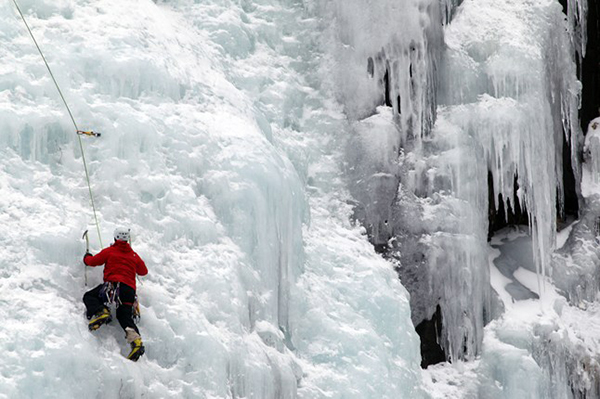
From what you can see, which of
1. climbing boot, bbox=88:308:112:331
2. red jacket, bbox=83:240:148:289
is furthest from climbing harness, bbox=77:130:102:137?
climbing boot, bbox=88:308:112:331

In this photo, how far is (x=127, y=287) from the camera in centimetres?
788

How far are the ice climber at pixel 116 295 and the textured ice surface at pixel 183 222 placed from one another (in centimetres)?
15

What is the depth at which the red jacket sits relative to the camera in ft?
25.9

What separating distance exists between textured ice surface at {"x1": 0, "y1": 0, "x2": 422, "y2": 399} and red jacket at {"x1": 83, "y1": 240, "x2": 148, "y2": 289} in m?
0.29

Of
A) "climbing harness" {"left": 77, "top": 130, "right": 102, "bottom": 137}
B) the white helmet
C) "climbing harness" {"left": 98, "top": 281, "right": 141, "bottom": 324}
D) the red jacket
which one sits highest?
"climbing harness" {"left": 77, "top": 130, "right": 102, "bottom": 137}

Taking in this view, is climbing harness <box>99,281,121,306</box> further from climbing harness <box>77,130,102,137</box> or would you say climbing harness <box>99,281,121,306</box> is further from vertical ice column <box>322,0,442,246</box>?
vertical ice column <box>322,0,442,246</box>

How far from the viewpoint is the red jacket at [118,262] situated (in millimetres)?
7887

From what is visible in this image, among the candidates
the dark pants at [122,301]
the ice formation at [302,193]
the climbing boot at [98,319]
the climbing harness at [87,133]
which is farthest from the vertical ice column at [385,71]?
the climbing boot at [98,319]

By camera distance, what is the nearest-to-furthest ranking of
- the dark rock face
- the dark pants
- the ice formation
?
the dark pants < the ice formation < the dark rock face

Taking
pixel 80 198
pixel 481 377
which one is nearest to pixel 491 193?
pixel 481 377

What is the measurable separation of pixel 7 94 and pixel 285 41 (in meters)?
4.90

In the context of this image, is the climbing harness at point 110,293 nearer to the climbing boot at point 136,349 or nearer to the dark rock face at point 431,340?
the climbing boot at point 136,349

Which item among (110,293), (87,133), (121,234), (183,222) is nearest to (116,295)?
(110,293)

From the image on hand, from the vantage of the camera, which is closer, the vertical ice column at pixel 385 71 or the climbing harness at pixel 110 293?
the climbing harness at pixel 110 293
